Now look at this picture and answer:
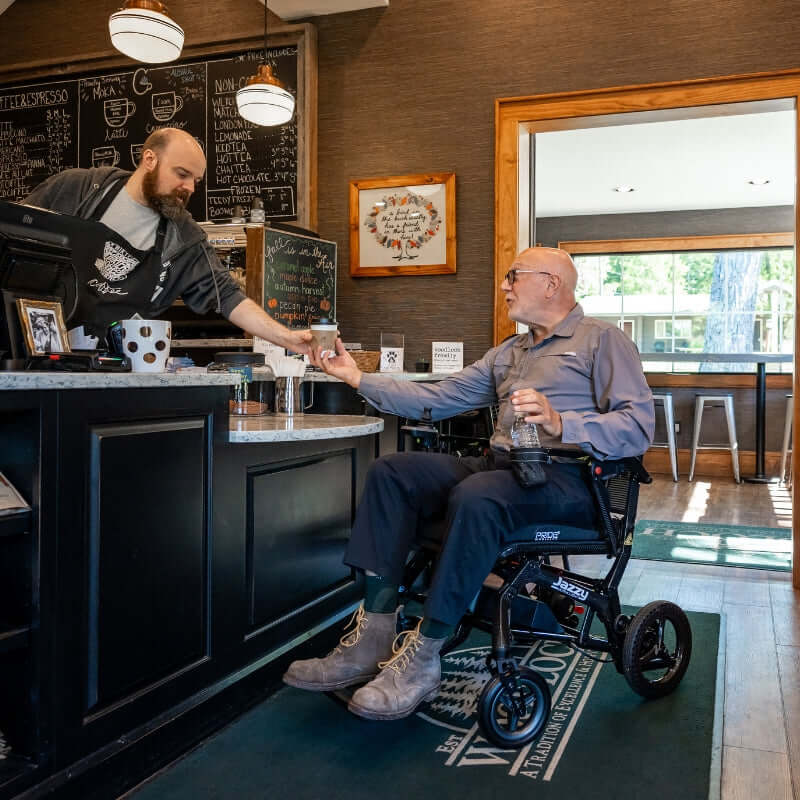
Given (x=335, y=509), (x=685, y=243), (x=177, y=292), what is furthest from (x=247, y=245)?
(x=685, y=243)

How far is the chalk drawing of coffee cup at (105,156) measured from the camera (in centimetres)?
483

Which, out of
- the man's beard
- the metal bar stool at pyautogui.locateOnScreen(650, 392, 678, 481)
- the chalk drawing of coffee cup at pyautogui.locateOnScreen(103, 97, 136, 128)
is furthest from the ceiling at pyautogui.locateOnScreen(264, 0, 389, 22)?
the metal bar stool at pyautogui.locateOnScreen(650, 392, 678, 481)

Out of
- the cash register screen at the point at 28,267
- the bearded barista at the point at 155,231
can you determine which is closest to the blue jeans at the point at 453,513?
the bearded barista at the point at 155,231

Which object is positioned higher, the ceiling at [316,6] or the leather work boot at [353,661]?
the ceiling at [316,6]

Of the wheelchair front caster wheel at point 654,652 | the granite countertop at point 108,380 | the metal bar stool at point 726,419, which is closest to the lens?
the granite countertop at point 108,380

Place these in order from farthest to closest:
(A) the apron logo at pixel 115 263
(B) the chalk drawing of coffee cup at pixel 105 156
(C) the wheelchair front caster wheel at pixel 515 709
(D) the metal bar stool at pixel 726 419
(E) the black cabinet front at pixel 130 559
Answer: (D) the metal bar stool at pixel 726 419
(B) the chalk drawing of coffee cup at pixel 105 156
(A) the apron logo at pixel 115 263
(C) the wheelchair front caster wheel at pixel 515 709
(E) the black cabinet front at pixel 130 559

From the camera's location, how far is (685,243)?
926 centimetres

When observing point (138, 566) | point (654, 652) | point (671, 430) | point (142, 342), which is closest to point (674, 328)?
point (671, 430)

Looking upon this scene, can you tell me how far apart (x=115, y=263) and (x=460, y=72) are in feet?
7.75

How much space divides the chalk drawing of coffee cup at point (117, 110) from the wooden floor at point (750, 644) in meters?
3.59

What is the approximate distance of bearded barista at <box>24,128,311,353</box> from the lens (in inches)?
103

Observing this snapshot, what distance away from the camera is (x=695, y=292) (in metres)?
9.46

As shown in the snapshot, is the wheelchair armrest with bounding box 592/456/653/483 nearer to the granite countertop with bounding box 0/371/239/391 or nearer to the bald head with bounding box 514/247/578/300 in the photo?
the bald head with bounding box 514/247/578/300

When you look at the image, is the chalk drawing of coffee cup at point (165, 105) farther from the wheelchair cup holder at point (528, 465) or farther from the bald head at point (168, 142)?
the wheelchair cup holder at point (528, 465)
